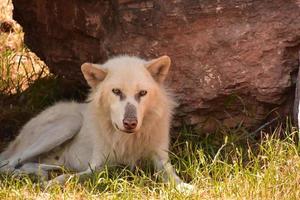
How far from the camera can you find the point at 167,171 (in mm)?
7363

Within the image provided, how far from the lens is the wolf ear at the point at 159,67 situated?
7457 mm

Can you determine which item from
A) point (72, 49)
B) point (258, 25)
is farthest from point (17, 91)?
point (258, 25)

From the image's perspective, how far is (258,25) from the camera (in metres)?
7.97

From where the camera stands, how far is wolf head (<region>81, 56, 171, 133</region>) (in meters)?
7.14

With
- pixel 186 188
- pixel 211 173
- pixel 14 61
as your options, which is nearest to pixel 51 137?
pixel 211 173

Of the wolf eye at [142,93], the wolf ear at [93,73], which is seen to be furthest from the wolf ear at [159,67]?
the wolf ear at [93,73]

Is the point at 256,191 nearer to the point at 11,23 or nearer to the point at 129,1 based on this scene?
the point at 129,1

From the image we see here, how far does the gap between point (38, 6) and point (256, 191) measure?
3815 mm

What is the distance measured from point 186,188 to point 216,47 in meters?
1.79

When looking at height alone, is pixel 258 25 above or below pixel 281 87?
above

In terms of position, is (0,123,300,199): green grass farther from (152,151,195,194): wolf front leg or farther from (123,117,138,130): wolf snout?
(123,117,138,130): wolf snout

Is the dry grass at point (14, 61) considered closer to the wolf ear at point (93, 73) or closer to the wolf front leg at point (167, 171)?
→ the wolf ear at point (93, 73)

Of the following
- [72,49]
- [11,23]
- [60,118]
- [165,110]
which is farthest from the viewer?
[11,23]

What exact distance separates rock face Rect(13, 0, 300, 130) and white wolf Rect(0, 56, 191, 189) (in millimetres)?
539
